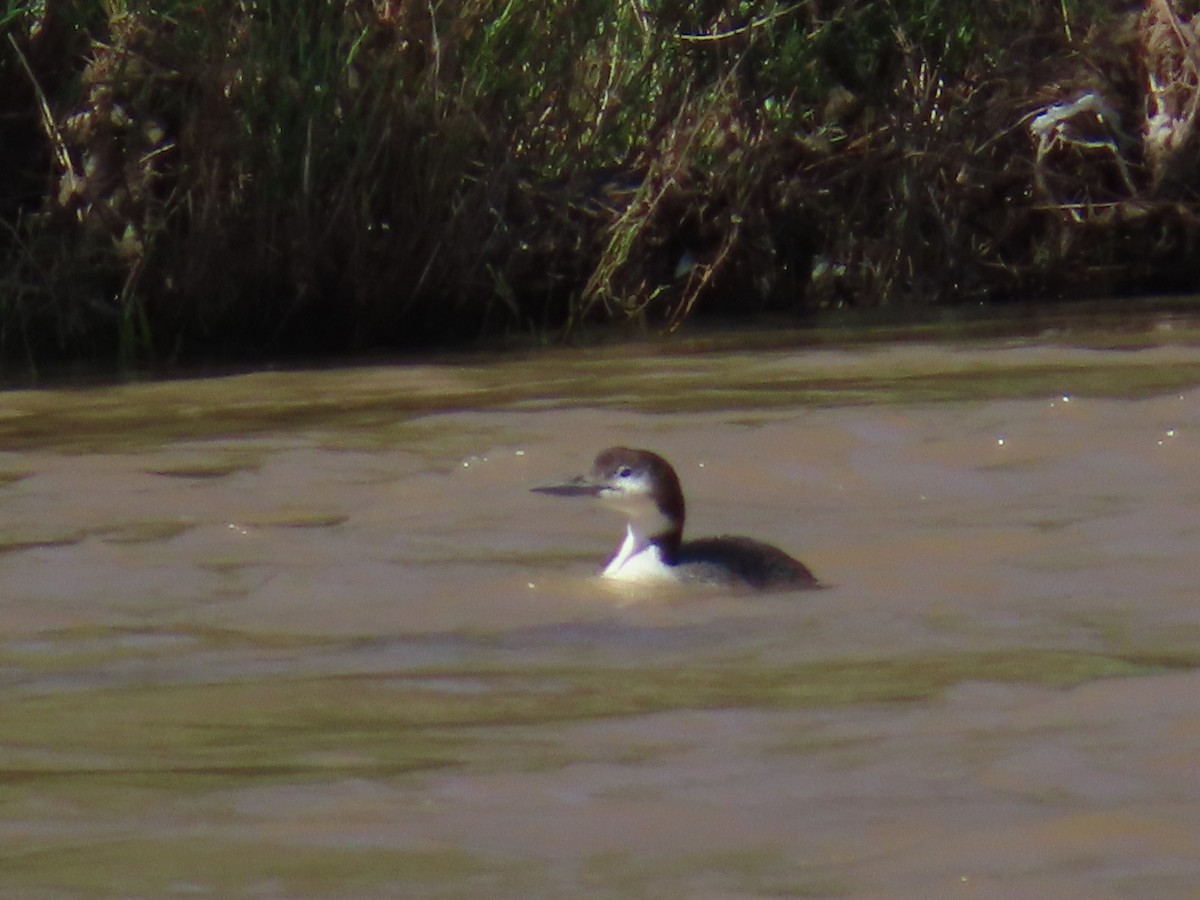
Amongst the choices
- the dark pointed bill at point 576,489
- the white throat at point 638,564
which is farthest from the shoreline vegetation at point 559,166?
the white throat at point 638,564

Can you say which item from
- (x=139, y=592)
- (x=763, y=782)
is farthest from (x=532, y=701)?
(x=139, y=592)

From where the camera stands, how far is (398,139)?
12.0m

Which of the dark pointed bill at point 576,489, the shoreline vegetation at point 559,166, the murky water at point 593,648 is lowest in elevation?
the murky water at point 593,648

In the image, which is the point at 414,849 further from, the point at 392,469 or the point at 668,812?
the point at 392,469

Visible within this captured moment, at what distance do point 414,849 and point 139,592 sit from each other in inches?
109

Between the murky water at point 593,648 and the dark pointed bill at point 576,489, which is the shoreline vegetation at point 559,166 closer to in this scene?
the murky water at point 593,648

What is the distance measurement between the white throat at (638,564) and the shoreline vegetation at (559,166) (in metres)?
5.41

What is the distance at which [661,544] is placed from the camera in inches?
262

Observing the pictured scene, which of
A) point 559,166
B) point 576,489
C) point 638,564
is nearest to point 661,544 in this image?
point 638,564

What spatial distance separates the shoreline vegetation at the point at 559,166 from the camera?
11609 mm

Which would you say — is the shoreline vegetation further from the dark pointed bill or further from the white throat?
the white throat

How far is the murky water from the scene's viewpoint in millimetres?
3928

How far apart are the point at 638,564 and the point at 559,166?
269 inches

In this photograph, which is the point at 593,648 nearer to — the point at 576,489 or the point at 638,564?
the point at 638,564
